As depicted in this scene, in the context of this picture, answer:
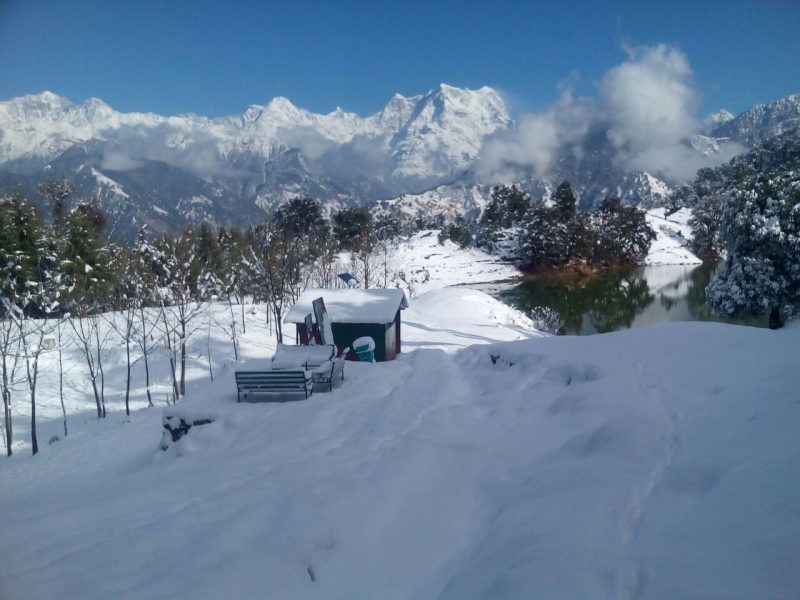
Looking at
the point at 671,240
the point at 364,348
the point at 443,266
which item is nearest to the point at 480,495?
the point at 364,348

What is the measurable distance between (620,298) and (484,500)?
44933 mm

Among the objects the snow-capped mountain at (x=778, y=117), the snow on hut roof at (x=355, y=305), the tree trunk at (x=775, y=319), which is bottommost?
the tree trunk at (x=775, y=319)

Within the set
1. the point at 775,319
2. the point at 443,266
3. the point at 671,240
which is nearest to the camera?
the point at 775,319

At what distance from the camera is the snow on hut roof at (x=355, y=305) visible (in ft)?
67.0

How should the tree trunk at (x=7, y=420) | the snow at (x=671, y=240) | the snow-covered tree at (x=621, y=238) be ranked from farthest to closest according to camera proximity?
the snow at (x=671, y=240) < the snow-covered tree at (x=621, y=238) < the tree trunk at (x=7, y=420)

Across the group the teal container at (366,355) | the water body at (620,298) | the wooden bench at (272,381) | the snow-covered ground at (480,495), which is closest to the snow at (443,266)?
the water body at (620,298)

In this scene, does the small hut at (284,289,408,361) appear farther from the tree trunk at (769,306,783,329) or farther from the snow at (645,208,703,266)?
the snow at (645,208,703,266)

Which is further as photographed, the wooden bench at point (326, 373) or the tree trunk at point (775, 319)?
the tree trunk at point (775, 319)

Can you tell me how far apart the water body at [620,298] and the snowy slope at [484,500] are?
23.4 metres

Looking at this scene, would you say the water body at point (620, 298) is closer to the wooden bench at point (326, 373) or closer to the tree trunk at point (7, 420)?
the wooden bench at point (326, 373)

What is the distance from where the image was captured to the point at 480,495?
5.50 metres

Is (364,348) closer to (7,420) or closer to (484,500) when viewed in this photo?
(484,500)

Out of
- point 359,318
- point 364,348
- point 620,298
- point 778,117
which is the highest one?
point 778,117

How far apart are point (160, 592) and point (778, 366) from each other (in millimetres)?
8181
